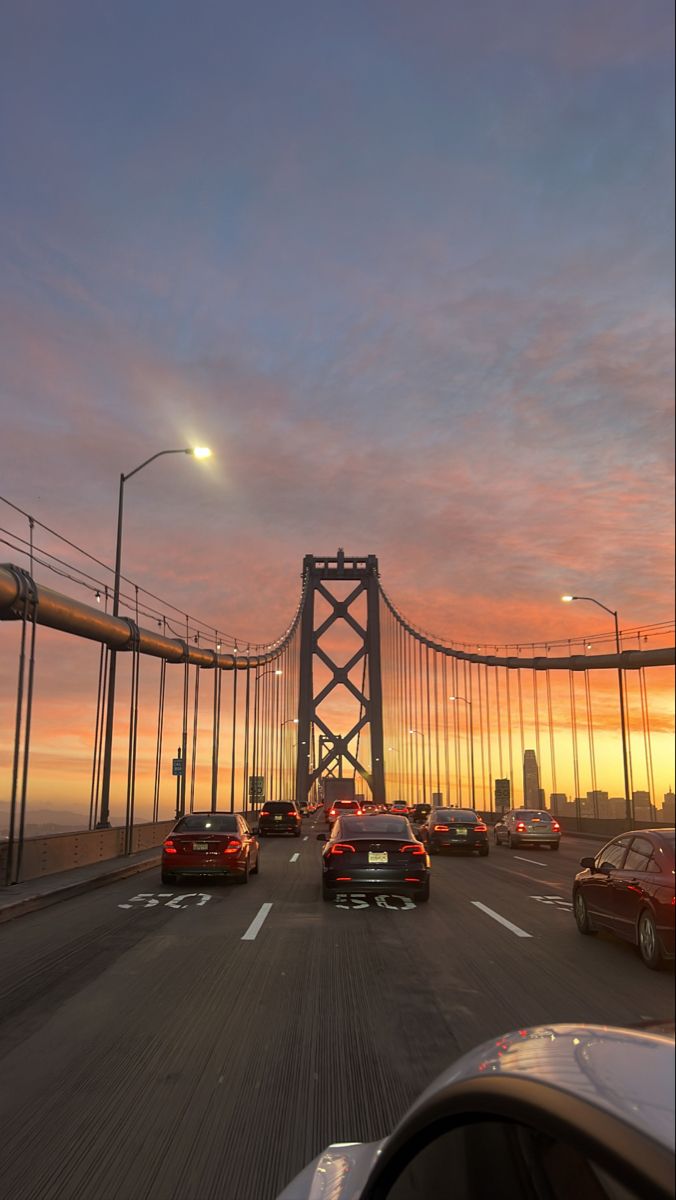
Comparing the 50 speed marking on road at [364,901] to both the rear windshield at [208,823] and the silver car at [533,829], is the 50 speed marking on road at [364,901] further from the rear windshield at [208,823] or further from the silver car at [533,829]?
the silver car at [533,829]

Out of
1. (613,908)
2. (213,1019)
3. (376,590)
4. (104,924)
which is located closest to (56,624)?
(104,924)

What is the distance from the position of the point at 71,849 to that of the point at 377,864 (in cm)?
852

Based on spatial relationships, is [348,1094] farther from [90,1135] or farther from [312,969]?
[312,969]

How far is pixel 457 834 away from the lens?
28031 mm

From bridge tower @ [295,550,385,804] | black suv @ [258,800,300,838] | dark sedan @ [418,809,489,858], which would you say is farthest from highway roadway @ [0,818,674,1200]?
bridge tower @ [295,550,385,804]

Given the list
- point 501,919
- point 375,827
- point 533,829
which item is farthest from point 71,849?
point 533,829

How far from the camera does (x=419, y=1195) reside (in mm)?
1654

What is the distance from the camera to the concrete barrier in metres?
16.4

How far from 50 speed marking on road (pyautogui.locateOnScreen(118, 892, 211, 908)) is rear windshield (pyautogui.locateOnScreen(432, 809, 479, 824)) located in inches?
567

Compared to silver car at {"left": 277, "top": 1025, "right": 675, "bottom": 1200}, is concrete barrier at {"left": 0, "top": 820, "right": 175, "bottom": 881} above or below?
below

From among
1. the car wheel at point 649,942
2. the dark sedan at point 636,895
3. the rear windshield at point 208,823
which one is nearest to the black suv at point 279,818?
the rear windshield at point 208,823

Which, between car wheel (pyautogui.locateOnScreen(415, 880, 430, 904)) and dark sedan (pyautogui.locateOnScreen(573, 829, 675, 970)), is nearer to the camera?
dark sedan (pyautogui.locateOnScreen(573, 829, 675, 970))

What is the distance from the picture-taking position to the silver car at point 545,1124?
1.21m

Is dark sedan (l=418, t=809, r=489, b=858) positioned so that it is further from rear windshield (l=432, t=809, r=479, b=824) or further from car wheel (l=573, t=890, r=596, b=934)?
car wheel (l=573, t=890, r=596, b=934)
